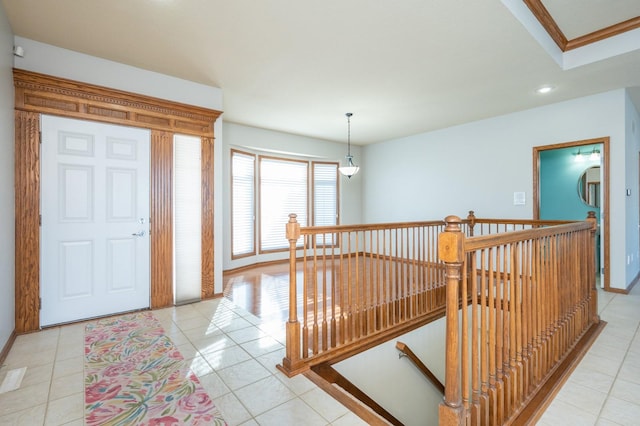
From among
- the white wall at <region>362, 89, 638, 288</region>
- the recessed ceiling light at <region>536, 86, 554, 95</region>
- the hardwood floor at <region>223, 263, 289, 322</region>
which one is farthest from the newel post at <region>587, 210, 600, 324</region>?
the hardwood floor at <region>223, 263, 289, 322</region>

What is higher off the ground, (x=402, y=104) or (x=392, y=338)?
(x=402, y=104)

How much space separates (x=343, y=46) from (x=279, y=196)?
4.03 m

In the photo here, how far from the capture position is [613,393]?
6.60 ft

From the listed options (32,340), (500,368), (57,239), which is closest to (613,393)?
(500,368)

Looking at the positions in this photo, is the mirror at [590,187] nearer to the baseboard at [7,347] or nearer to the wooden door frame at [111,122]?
the wooden door frame at [111,122]

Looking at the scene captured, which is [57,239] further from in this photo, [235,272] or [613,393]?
[613,393]

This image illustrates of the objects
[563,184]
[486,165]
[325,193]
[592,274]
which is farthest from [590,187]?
[325,193]

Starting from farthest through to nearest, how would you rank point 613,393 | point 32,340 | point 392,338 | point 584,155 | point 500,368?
1. point 584,155
2. point 392,338
3. point 32,340
4. point 613,393
5. point 500,368

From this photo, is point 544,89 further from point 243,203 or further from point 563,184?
point 243,203

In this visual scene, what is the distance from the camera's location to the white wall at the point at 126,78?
9.71ft

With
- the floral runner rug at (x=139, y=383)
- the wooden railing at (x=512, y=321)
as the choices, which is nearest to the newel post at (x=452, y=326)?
the wooden railing at (x=512, y=321)

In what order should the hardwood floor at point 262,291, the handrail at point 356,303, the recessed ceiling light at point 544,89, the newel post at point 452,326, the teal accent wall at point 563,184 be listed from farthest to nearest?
Answer: the teal accent wall at point 563,184 < the recessed ceiling light at point 544,89 < the hardwood floor at point 262,291 < the handrail at point 356,303 < the newel post at point 452,326

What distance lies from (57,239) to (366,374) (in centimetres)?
334

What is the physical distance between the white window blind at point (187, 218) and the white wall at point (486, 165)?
176 inches
